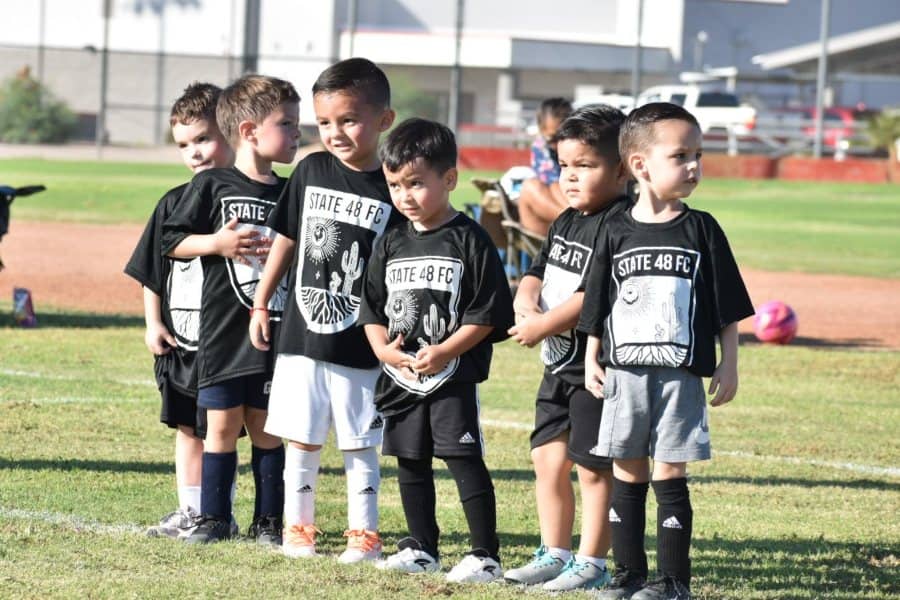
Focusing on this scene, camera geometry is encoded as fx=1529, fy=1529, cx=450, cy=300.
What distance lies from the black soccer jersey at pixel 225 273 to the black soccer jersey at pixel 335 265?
0.23 meters

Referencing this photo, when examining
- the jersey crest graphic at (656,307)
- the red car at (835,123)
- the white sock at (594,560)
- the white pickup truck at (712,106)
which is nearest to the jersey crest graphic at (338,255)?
the jersey crest graphic at (656,307)

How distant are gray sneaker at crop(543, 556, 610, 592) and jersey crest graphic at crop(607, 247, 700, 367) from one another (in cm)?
69

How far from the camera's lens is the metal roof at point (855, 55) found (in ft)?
162

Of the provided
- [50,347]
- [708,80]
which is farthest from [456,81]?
[50,347]

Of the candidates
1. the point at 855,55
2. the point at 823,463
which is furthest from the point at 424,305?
the point at 855,55

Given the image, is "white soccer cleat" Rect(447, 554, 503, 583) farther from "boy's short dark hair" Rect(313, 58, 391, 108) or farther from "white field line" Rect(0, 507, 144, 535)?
"boy's short dark hair" Rect(313, 58, 391, 108)

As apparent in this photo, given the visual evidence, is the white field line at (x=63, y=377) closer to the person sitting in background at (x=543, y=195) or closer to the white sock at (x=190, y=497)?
the person sitting in background at (x=543, y=195)

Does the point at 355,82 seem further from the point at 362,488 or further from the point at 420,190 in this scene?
the point at 362,488

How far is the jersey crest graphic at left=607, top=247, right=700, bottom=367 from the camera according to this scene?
4.33 meters

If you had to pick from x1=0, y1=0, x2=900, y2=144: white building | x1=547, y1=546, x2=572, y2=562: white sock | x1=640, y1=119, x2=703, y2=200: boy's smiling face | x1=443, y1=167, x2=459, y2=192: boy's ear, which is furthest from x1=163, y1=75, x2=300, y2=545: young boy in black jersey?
x1=0, y1=0, x2=900, y2=144: white building

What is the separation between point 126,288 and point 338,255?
31.4ft

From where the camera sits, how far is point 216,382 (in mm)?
5172

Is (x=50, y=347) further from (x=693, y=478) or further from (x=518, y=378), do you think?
(x=693, y=478)

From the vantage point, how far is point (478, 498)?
15.5 feet
